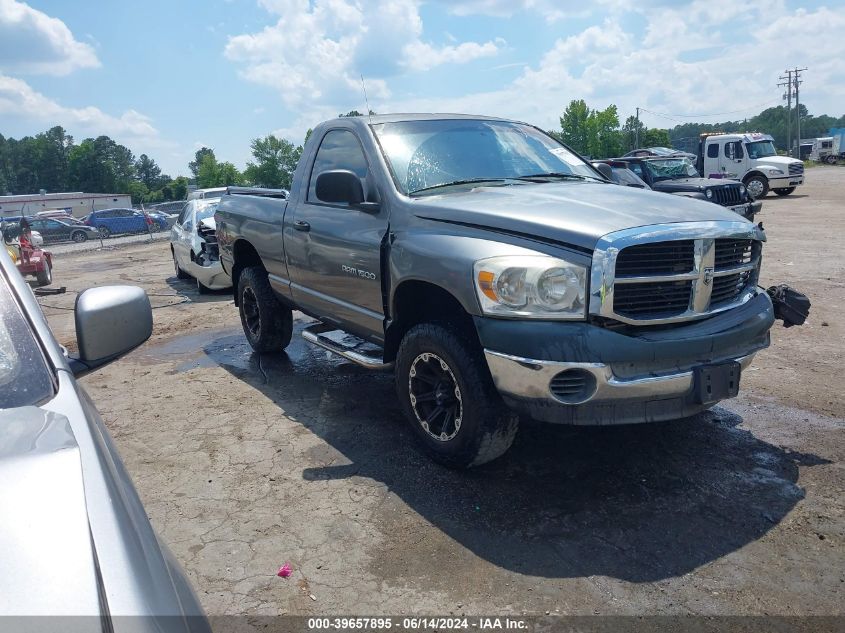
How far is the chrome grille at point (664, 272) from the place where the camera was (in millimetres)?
3121

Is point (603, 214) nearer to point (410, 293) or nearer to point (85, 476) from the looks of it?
point (410, 293)

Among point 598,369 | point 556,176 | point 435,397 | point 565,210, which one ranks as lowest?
point 435,397

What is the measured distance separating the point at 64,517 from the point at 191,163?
150 metres

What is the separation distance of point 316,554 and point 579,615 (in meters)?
1.25

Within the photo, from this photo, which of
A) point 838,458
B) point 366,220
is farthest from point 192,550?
point 838,458

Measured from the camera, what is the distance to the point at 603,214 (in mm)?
3402

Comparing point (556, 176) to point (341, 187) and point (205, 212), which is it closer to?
point (341, 187)

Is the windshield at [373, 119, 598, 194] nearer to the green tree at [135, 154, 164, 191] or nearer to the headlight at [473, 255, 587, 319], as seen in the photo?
the headlight at [473, 255, 587, 319]

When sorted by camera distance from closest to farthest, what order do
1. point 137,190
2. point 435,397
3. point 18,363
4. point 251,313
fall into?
point 18,363 → point 435,397 → point 251,313 → point 137,190

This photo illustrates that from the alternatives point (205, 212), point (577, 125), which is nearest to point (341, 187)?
point (205, 212)

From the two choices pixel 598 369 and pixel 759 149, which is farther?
pixel 759 149

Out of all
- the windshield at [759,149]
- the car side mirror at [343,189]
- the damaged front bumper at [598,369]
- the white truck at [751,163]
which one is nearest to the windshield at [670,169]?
the white truck at [751,163]

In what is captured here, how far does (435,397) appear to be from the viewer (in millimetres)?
3811

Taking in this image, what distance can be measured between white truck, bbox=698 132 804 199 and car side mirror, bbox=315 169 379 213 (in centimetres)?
2239
